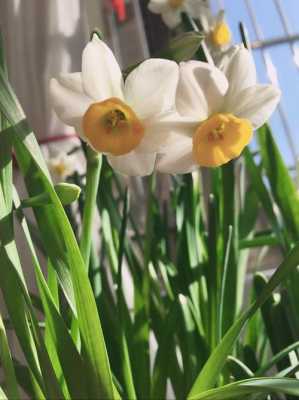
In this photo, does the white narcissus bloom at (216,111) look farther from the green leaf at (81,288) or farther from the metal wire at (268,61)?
the metal wire at (268,61)

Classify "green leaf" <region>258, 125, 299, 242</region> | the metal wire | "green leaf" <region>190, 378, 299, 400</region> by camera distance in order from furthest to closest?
the metal wire < "green leaf" <region>258, 125, 299, 242</region> < "green leaf" <region>190, 378, 299, 400</region>

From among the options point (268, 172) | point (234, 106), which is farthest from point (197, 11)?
point (234, 106)

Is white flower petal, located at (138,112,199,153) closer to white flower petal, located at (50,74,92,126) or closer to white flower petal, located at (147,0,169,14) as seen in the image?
white flower petal, located at (50,74,92,126)

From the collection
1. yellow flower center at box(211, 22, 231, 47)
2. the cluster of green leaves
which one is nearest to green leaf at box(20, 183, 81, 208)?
the cluster of green leaves

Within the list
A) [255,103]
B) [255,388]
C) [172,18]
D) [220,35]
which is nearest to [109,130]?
[255,103]

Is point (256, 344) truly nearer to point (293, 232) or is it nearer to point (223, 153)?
point (293, 232)
